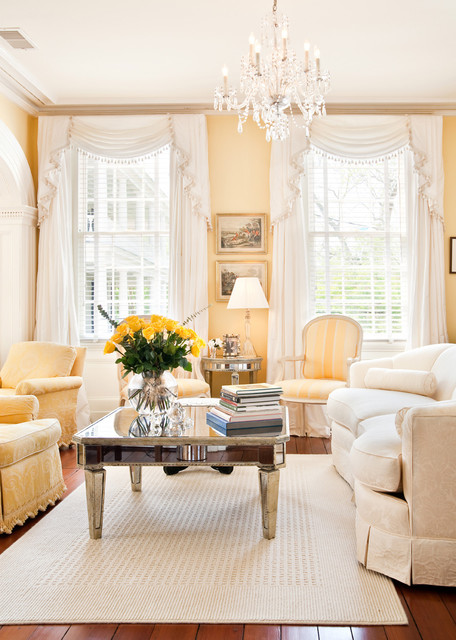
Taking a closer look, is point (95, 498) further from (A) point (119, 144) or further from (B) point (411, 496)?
(A) point (119, 144)

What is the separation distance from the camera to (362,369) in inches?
171

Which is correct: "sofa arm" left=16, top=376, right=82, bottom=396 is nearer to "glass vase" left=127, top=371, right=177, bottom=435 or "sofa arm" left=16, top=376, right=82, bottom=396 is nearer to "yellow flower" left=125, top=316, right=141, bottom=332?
"glass vase" left=127, top=371, right=177, bottom=435

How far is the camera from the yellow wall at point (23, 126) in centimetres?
535

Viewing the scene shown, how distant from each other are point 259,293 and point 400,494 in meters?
3.16

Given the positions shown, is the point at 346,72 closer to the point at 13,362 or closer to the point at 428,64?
the point at 428,64

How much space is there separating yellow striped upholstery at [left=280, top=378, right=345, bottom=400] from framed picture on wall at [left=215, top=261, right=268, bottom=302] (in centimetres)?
126

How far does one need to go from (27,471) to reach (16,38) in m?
3.36

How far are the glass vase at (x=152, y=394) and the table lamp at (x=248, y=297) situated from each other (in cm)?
233

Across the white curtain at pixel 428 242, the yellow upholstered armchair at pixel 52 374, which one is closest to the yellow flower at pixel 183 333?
the yellow upholstered armchair at pixel 52 374

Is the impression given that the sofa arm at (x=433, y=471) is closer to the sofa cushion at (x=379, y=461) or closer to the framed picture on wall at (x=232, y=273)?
the sofa cushion at (x=379, y=461)

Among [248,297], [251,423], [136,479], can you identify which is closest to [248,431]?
[251,423]

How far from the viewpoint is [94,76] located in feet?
16.9

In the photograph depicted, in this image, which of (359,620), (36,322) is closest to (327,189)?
(36,322)

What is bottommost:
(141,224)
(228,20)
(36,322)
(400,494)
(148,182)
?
(400,494)
